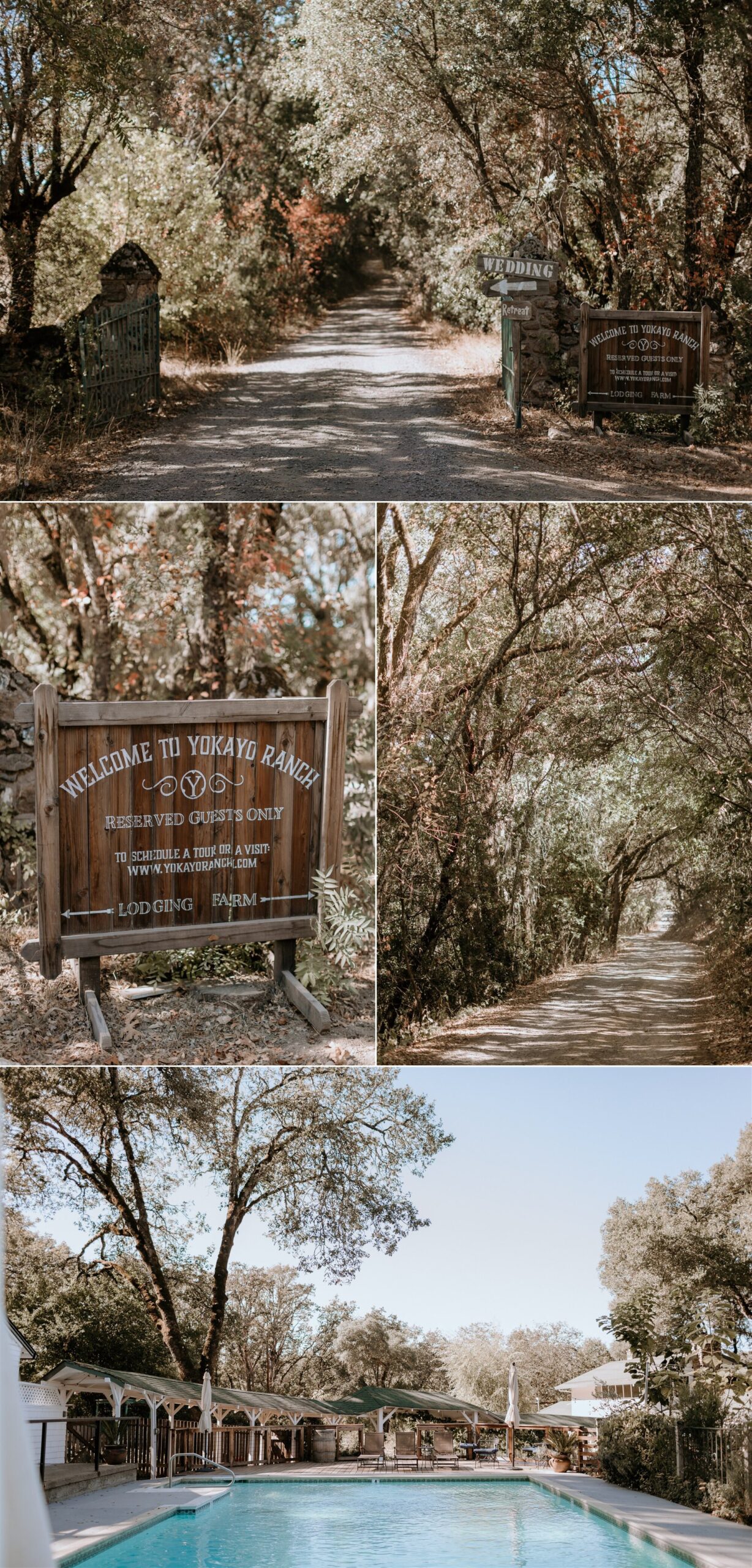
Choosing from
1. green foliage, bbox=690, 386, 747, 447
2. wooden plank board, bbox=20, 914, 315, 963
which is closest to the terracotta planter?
wooden plank board, bbox=20, 914, 315, 963

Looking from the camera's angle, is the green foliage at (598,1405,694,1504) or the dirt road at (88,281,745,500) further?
the green foliage at (598,1405,694,1504)

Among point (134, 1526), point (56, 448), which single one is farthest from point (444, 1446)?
point (56, 448)

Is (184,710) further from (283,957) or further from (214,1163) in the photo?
(214,1163)

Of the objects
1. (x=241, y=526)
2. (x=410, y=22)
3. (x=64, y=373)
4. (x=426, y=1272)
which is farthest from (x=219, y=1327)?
(x=410, y=22)

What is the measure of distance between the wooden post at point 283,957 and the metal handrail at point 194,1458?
3.89 m

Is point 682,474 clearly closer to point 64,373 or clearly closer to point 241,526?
point 241,526

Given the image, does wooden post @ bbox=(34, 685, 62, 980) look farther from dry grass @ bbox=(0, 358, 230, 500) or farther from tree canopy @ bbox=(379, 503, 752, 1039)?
tree canopy @ bbox=(379, 503, 752, 1039)

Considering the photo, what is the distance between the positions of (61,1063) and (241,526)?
329 centimetres

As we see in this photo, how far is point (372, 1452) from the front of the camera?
1296cm

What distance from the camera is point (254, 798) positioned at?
6.21 m

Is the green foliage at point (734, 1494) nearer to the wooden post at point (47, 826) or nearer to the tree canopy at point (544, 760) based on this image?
the tree canopy at point (544, 760)

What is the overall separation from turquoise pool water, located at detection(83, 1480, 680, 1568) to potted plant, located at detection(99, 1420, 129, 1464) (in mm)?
971

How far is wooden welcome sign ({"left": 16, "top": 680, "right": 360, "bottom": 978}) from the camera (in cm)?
583

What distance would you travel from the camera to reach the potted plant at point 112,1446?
8453 millimetres
